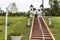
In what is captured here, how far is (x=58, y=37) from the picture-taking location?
81.1 feet

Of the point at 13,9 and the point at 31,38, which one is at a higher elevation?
the point at 13,9

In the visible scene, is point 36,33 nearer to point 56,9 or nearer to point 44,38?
point 44,38

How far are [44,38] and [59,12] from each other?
35.7 meters

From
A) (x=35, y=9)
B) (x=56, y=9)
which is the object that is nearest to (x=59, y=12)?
(x=56, y=9)

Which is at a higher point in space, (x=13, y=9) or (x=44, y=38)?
(x=13, y=9)

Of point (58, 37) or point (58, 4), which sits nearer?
point (58, 37)

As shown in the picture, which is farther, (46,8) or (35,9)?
(46,8)

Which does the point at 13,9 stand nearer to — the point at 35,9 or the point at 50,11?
the point at 35,9

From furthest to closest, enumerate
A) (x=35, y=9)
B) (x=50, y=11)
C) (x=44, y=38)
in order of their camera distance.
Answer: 1. (x=50, y=11)
2. (x=35, y=9)
3. (x=44, y=38)

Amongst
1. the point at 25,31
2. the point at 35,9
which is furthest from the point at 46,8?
the point at 25,31

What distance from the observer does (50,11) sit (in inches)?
2274

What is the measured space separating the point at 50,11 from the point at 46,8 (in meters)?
1.56

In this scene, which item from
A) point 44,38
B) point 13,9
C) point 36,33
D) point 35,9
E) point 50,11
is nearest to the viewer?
point 13,9

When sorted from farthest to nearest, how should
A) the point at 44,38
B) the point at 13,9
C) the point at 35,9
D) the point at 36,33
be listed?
1. the point at 35,9
2. the point at 36,33
3. the point at 44,38
4. the point at 13,9
